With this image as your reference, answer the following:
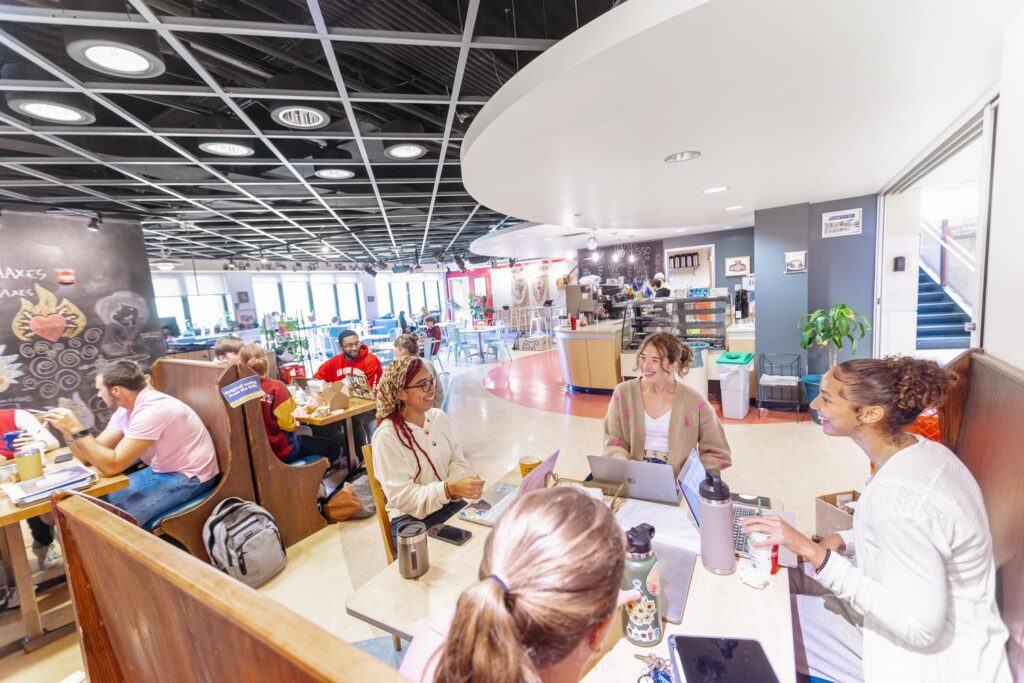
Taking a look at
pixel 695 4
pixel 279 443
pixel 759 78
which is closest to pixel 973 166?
pixel 759 78

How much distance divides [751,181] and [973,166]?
238cm

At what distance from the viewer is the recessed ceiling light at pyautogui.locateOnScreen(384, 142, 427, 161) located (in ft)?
15.0

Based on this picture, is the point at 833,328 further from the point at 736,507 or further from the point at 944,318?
the point at 944,318

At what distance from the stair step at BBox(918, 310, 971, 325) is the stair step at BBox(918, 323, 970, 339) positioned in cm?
18

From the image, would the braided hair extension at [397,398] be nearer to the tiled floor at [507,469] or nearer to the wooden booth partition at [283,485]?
the tiled floor at [507,469]

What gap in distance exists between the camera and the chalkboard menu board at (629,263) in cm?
1227

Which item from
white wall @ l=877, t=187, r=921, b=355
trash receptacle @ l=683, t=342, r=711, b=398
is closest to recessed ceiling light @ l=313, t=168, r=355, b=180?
trash receptacle @ l=683, t=342, r=711, b=398

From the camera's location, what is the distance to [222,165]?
16.7 feet

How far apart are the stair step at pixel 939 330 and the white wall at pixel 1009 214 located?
7684mm

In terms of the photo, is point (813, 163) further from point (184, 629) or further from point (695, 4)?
point (184, 629)

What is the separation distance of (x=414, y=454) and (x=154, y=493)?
1.97 meters

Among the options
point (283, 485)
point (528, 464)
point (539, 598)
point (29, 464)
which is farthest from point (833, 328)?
point (29, 464)

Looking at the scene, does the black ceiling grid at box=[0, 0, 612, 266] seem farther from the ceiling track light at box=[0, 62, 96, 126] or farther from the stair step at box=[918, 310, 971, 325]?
the stair step at box=[918, 310, 971, 325]

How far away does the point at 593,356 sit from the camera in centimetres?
679
